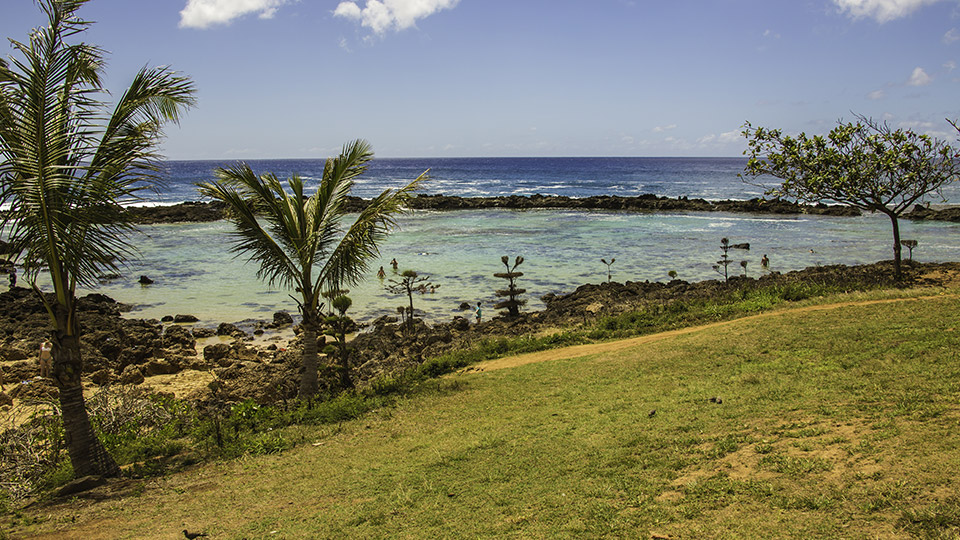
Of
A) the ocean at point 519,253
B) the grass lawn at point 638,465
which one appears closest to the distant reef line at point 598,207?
the ocean at point 519,253

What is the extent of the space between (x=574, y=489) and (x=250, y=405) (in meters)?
5.96

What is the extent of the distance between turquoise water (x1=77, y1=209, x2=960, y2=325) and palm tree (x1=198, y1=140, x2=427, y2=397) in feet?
32.2

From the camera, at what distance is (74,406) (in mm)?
6805

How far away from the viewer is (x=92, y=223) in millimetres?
6449

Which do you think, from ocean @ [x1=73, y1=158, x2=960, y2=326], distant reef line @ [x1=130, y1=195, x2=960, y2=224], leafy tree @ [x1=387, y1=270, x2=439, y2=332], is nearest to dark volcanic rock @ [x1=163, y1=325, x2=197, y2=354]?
ocean @ [x1=73, y1=158, x2=960, y2=326]

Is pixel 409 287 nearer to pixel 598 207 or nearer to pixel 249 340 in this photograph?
pixel 249 340

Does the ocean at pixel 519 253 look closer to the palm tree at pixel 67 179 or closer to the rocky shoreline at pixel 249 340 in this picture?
the rocky shoreline at pixel 249 340

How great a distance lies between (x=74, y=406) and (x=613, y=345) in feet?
30.6

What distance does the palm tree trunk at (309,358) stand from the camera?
998 cm

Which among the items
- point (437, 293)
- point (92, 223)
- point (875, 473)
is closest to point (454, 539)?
point (875, 473)

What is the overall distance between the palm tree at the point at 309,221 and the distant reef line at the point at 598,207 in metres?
33.2

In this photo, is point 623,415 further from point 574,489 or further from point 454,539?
point 454,539

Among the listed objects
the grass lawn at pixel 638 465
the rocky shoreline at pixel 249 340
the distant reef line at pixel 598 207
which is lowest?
the rocky shoreline at pixel 249 340

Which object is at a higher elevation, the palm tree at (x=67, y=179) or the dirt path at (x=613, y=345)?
the palm tree at (x=67, y=179)
